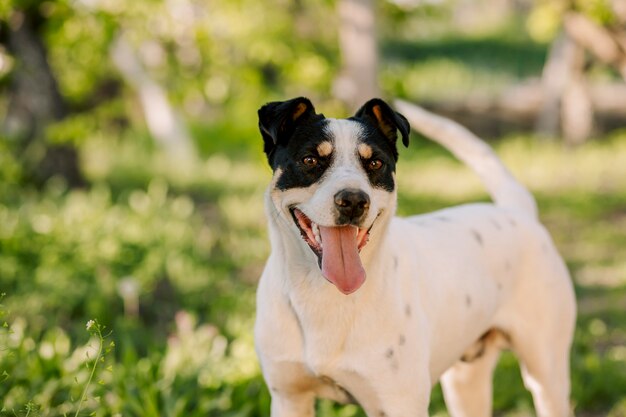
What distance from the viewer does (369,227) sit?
10.2ft

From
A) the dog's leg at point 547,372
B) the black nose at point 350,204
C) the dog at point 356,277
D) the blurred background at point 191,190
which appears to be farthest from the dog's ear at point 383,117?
the blurred background at point 191,190

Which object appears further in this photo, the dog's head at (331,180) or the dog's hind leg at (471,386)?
the dog's hind leg at (471,386)

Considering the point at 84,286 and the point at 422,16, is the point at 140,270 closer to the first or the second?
the point at 84,286

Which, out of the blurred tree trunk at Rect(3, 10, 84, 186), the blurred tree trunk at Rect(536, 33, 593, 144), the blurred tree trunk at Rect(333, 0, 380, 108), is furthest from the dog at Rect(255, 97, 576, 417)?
the blurred tree trunk at Rect(536, 33, 593, 144)

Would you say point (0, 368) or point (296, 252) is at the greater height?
point (296, 252)

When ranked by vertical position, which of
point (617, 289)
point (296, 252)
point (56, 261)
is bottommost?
point (617, 289)

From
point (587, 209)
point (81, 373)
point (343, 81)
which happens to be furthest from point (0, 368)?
point (587, 209)

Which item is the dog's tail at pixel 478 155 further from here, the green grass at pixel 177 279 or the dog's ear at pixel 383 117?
the green grass at pixel 177 279

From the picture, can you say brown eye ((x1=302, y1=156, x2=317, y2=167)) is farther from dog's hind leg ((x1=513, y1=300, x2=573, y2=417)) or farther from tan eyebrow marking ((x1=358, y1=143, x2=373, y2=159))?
dog's hind leg ((x1=513, y1=300, x2=573, y2=417))

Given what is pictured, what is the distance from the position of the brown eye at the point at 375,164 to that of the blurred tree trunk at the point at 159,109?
9.83 m

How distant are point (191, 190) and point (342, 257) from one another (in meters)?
8.76

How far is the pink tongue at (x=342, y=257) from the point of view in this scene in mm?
3049

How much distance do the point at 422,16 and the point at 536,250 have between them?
603 cm

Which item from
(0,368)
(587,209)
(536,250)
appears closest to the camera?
(536,250)
